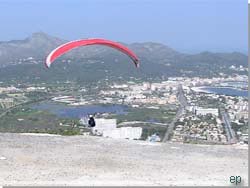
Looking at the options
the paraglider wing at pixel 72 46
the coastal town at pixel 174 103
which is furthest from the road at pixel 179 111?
the paraglider wing at pixel 72 46

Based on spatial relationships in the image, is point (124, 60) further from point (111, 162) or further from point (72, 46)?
point (72, 46)

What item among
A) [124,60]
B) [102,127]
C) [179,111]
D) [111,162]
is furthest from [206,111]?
[111,162]

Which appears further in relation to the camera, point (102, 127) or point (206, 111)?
point (206, 111)

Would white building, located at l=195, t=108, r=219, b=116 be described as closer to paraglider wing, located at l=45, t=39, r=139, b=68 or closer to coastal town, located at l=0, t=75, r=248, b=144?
coastal town, located at l=0, t=75, r=248, b=144

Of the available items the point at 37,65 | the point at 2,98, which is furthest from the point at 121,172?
the point at 37,65

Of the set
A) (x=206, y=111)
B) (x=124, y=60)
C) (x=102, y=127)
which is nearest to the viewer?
(x=102, y=127)

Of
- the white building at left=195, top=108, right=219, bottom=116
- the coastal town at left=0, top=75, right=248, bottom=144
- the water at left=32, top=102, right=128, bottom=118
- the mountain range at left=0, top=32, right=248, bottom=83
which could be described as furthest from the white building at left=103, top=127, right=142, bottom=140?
the mountain range at left=0, top=32, right=248, bottom=83
